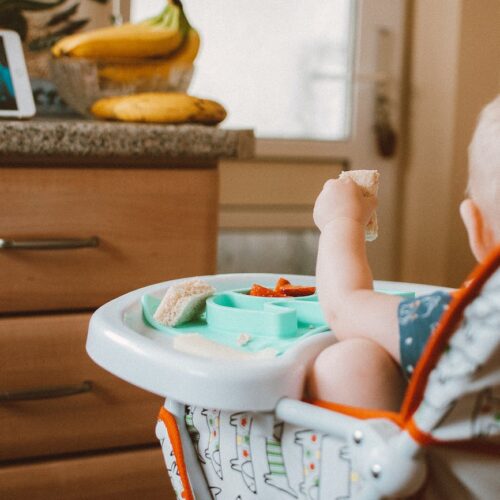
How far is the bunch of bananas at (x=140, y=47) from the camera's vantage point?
129 cm

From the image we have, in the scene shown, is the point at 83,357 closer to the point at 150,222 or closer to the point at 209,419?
the point at 150,222

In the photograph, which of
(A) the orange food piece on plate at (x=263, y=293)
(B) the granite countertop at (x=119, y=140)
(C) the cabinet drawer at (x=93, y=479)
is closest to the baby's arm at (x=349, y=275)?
(A) the orange food piece on plate at (x=263, y=293)

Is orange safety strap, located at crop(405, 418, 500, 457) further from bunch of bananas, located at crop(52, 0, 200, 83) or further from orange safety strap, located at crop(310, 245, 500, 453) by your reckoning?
bunch of bananas, located at crop(52, 0, 200, 83)

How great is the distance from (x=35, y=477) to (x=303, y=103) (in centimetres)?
148

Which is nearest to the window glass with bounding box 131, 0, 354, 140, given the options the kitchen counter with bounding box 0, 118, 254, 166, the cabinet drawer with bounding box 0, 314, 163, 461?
the kitchen counter with bounding box 0, 118, 254, 166

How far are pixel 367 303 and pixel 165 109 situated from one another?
737 millimetres

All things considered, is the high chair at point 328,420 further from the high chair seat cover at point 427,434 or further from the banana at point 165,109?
the banana at point 165,109

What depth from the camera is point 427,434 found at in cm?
44

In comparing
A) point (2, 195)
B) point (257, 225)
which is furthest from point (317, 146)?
point (2, 195)

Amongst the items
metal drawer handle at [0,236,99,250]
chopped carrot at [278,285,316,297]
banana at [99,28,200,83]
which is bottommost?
metal drawer handle at [0,236,99,250]

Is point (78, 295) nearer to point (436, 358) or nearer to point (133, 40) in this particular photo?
point (133, 40)

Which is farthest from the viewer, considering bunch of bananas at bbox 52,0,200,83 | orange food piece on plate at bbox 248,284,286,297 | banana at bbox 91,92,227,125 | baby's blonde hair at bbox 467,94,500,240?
bunch of bananas at bbox 52,0,200,83

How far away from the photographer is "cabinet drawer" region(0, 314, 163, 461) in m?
1.11

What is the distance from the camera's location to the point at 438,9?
2287mm
